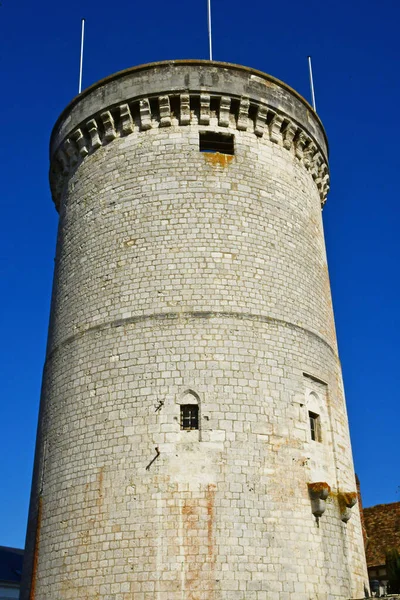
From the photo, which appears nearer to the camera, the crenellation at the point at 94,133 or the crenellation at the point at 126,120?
the crenellation at the point at 126,120

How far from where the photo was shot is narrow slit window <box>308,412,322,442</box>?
12203mm

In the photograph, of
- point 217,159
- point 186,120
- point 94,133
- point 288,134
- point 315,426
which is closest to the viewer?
point 315,426

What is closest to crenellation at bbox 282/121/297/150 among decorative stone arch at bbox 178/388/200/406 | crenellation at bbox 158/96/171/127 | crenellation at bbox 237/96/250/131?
crenellation at bbox 237/96/250/131

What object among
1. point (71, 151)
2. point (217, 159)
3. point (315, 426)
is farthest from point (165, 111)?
point (315, 426)

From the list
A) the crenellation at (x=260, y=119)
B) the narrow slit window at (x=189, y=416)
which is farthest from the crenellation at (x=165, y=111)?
the narrow slit window at (x=189, y=416)

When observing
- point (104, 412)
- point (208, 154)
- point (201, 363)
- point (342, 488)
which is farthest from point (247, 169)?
point (342, 488)

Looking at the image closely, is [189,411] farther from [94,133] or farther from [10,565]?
[10,565]

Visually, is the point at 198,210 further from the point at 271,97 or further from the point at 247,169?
the point at 271,97

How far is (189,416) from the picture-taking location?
11062mm

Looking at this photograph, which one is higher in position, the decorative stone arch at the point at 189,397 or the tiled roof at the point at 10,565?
the tiled roof at the point at 10,565

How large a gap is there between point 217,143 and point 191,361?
5.01m

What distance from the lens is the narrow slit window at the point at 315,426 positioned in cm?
1220

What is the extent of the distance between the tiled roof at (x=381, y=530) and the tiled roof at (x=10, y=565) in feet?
68.0

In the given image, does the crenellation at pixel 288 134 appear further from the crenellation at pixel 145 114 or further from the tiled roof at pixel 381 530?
the tiled roof at pixel 381 530
